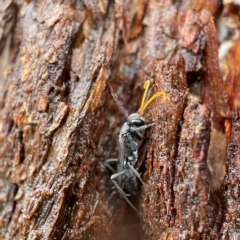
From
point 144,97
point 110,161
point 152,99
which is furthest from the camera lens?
point 110,161

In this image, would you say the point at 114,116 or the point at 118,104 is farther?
the point at 114,116

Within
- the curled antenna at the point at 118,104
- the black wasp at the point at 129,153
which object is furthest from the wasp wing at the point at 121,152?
the curled antenna at the point at 118,104

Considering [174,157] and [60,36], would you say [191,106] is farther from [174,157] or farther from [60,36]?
[60,36]

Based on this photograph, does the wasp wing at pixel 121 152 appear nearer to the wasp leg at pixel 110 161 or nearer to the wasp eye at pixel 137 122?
the wasp leg at pixel 110 161

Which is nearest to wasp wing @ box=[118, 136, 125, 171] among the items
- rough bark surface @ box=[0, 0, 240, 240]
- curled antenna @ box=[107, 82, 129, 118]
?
rough bark surface @ box=[0, 0, 240, 240]

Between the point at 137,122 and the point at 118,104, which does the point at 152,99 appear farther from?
the point at 118,104

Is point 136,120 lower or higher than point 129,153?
higher

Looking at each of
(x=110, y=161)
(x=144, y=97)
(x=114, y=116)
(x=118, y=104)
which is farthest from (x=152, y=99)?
(x=110, y=161)

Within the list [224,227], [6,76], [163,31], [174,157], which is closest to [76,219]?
[174,157]
